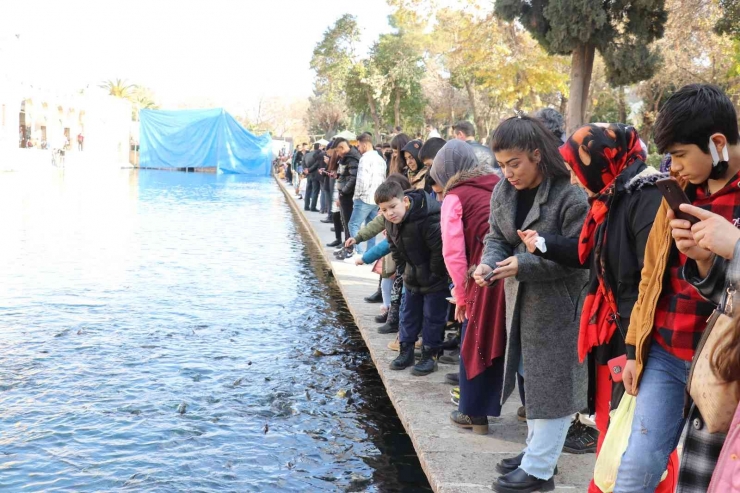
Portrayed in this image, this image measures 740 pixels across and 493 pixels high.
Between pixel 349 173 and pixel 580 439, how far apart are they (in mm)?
8279

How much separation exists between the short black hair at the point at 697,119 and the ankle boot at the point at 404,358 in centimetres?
371

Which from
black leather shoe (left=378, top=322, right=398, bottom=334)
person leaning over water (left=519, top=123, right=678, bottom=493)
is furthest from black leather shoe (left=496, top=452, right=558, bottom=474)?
black leather shoe (left=378, top=322, right=398, bottom=334)

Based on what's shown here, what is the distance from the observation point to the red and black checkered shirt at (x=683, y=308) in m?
2.41

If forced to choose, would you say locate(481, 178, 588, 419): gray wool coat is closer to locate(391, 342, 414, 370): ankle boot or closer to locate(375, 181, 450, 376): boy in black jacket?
locate(375, 181, 450, 376): boy in black jacket

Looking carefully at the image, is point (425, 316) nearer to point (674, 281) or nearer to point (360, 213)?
point (674, 281)

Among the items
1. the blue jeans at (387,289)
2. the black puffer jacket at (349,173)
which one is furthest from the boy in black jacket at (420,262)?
the black puffer jacket at (349,173)

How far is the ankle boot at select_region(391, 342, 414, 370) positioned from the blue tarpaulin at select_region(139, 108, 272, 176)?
42326 mm

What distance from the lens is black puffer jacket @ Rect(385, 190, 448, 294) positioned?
5.68m

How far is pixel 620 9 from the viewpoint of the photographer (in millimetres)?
14242

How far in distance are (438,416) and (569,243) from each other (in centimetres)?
186

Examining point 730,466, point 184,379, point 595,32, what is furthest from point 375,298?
point 595,32

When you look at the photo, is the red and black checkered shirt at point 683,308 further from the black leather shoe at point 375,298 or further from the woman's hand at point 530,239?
the black leather shoe at point 375,298

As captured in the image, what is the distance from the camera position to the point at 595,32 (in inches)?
571

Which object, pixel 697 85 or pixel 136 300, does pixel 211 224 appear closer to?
pixel 136 300
